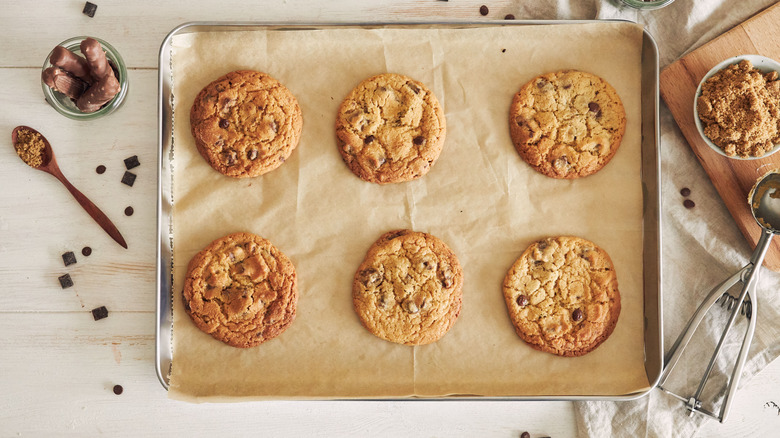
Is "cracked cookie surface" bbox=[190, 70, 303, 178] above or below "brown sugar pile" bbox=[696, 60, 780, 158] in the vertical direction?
below

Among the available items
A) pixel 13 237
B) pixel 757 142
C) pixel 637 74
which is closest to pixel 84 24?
pixel 13 237

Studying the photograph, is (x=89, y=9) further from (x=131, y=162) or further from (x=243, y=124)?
(x=243, y=124)

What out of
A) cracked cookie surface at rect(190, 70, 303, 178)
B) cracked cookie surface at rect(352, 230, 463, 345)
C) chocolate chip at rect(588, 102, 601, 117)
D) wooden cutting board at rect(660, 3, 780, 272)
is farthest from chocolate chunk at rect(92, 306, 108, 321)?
wooden cutting board at rect(660, 3, 780, 272)

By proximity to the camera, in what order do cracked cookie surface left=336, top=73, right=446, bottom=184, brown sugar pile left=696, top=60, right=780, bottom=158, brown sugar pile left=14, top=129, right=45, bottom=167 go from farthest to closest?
brown sugar pile left=14, top=129, right=45, bottom=167 → cracked cookie surface left=336, top=73, right=446, bottom=184 → brown sugar pile left=696, top=60, right=780, bottom=158

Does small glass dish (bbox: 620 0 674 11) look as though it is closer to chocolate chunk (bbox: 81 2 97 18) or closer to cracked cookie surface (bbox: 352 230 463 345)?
cracked cookie surface (bbox: 352 230 463 345)

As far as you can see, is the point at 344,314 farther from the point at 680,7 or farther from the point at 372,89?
the point at 680,7

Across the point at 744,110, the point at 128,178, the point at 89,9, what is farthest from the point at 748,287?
the point at 89,9
